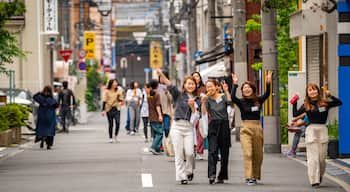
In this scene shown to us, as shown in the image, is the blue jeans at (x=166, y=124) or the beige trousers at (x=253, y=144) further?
the blue jeans at (x=166, y=124)

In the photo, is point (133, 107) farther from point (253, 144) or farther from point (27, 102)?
point (253, 144)

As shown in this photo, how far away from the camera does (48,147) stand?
29.6 metres

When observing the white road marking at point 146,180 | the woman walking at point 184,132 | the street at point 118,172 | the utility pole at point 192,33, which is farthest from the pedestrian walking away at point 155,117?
the utility pole at point 192,33

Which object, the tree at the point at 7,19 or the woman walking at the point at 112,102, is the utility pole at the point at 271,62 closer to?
the tree at the point at 7,19

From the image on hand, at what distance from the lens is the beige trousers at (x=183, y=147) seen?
18.2 meters

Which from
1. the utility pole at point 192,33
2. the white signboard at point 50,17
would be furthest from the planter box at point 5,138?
the utility pole at point 192,33

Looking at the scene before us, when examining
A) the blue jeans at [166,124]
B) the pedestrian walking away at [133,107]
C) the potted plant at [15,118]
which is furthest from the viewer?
the pedestrian walking away at [133,107]

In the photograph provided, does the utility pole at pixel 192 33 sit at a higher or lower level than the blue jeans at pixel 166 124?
higher

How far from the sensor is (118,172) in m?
20.6

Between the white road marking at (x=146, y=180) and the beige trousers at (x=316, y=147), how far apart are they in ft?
8.26

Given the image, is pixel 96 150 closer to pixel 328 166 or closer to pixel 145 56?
pixel 328 166

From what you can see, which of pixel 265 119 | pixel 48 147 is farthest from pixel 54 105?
pixel 265 119

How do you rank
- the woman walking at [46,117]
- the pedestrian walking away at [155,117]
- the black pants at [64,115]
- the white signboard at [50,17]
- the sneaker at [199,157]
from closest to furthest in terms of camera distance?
the sneaker at [199,157], the pedestrian walking away at [155,117], the woman walking at [46,117], the black pants at [64,115], the white signboard at [50,17]

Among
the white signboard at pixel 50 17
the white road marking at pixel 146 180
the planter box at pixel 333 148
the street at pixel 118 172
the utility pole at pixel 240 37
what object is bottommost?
the street at pixel 118 172
